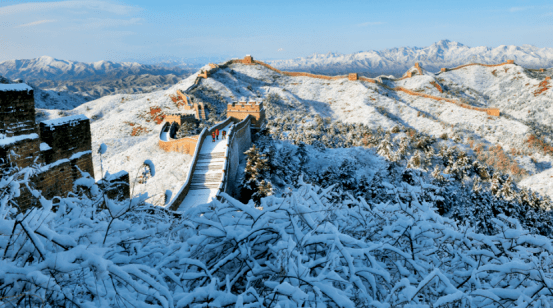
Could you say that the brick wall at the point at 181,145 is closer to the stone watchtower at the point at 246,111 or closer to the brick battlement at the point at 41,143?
the stone watchtower at the point at 246,111

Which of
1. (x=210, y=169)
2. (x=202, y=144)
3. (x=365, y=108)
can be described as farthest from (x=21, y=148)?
(x=365, y=108)

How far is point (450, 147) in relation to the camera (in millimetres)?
27750

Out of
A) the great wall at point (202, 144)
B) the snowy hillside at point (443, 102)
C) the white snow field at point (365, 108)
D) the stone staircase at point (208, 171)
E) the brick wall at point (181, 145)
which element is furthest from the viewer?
the snowy hillside at point (443, 102)

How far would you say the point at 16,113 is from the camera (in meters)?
5.19

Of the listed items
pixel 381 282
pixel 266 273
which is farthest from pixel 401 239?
pixel 266 273

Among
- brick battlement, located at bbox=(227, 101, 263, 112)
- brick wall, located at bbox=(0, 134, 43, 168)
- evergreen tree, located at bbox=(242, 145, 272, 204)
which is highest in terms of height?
brick wall, located at bbox=(0, 134, 43, 168)

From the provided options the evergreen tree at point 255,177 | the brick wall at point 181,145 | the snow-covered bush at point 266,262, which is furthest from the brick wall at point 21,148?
the brick wall at point 181,145

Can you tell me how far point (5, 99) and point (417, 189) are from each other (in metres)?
6.55

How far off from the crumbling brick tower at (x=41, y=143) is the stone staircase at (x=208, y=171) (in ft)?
25.3

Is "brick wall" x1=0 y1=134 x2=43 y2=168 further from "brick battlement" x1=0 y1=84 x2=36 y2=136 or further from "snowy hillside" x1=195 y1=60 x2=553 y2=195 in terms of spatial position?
"snowy hillside" x1=195 y1=60 x2=553 y2=195

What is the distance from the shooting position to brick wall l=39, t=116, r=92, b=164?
5.96m

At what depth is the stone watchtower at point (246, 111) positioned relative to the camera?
79.6 feet

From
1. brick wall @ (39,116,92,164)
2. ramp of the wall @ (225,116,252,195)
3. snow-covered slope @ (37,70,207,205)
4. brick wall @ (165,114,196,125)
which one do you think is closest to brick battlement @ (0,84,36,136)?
brick wall @ (39,116,92,164)

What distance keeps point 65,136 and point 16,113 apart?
121 cm
